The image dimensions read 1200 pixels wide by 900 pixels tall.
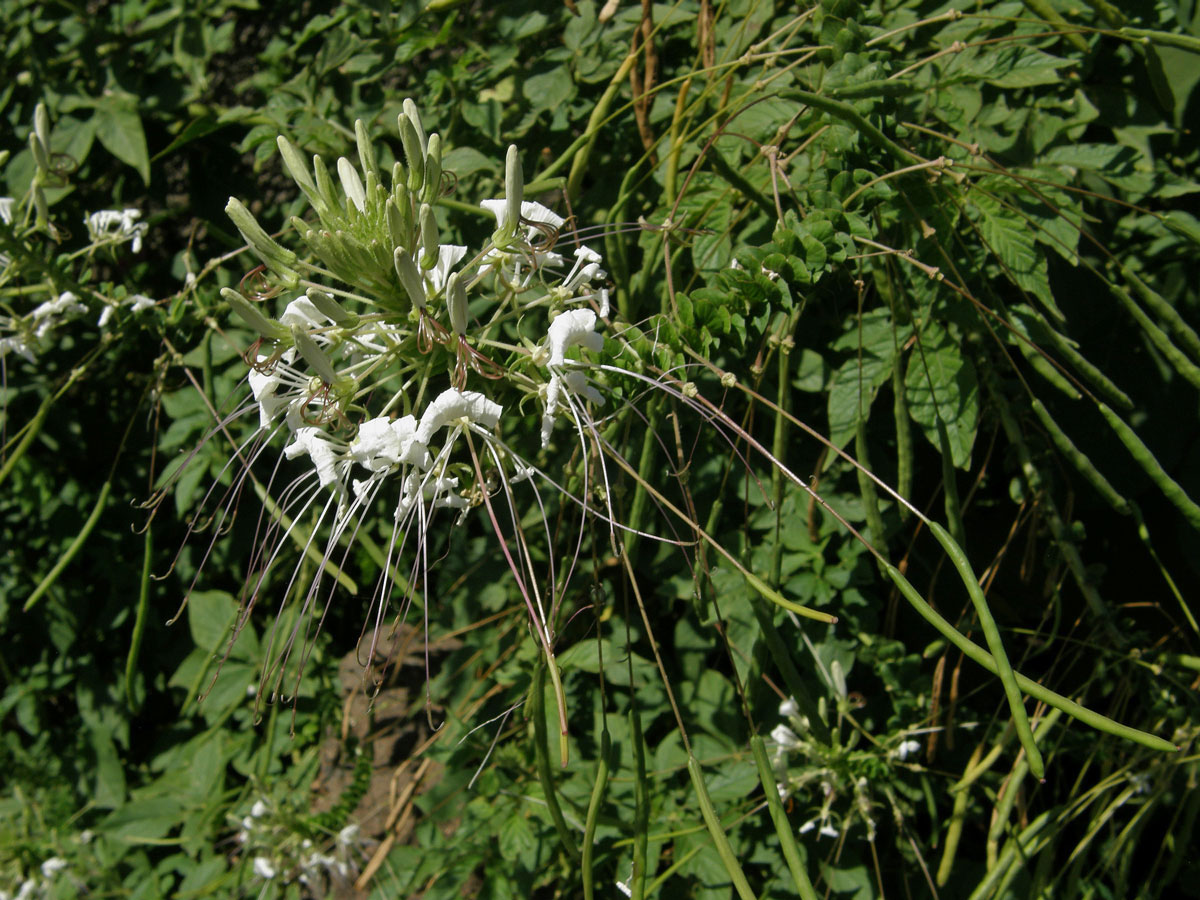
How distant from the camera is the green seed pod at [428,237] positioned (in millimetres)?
901

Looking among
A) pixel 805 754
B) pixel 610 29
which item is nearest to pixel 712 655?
pixel 805 754

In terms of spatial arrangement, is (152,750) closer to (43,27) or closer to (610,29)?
(43,27)

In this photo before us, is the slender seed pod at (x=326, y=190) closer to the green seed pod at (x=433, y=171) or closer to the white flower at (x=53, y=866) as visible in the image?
the green seed pod at (x=433, y=171)

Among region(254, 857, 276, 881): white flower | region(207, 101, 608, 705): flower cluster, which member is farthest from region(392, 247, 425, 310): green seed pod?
region(254, 857, 276, 881): white flower

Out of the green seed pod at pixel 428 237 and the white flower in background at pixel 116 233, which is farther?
the white flower in background at pixel 116 233

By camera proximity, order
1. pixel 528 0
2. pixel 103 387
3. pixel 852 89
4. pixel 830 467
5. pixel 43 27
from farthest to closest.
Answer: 1. pixel 103 387
2. pixel 43 27
3. pixel 528 0
4. pixel 830 467
5. pixel 852 89

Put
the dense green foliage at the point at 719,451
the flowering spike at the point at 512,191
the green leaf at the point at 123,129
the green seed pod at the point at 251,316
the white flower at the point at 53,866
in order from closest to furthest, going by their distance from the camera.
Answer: the green seed pod at the point at 251,316 → the flowering spike at the point at 512,191 → the dense green foliage at the point at 719,451 → the green leaf at the point at 123,129 → the white flower at the point at 53,866

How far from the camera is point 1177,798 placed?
1543 mm

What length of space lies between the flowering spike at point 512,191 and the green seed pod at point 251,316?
28 cm

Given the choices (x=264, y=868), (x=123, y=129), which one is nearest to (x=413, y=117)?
(x=123, y=129)

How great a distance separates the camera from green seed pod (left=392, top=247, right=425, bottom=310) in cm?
88

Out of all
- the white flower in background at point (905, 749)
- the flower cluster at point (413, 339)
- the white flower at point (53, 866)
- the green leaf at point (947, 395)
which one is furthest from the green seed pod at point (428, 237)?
the white flower at point (53, 866)

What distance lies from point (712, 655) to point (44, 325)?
145 cm

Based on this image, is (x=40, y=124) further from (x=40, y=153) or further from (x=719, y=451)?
(x=719, y=451)
